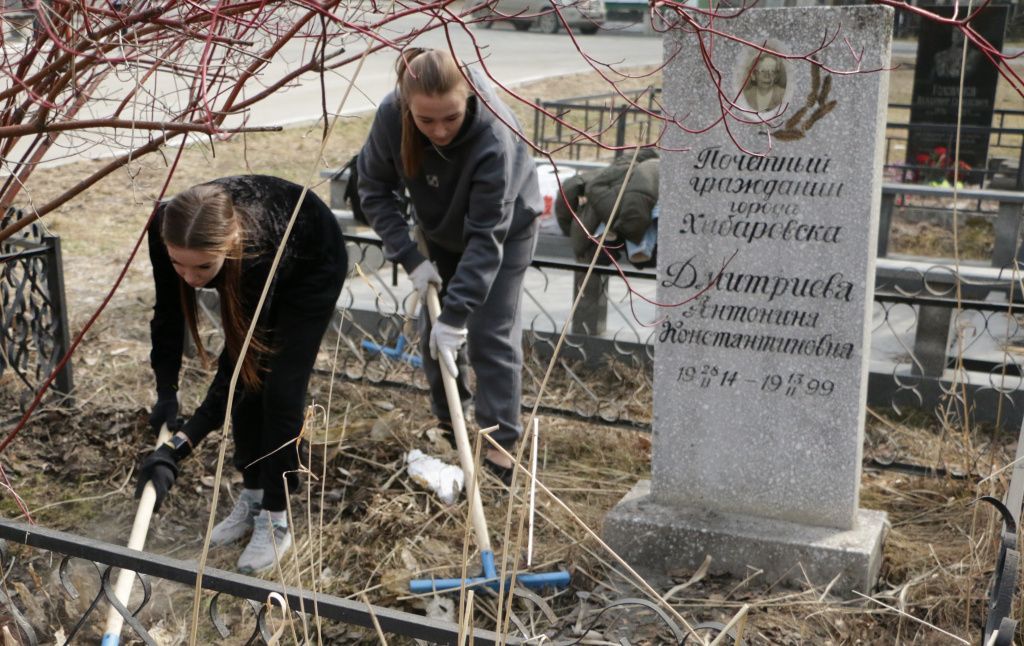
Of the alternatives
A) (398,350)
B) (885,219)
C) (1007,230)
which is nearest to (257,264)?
(398,350)

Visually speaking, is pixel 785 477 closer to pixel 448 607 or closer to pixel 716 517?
pixel 716 517

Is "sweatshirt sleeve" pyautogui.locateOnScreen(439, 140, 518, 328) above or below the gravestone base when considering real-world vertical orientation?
above

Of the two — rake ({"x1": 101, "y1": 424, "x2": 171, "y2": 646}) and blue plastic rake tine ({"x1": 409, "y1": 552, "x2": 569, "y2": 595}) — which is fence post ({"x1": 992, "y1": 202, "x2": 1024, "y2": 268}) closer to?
blue plastic rake tine ({"x1": 409, "y1": 552, "x2": 569, "y2": 595})

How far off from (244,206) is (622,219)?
3.09 m

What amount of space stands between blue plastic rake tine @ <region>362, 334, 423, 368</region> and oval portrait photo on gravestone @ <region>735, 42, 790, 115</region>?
2494 mm

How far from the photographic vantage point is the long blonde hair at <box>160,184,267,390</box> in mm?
2824

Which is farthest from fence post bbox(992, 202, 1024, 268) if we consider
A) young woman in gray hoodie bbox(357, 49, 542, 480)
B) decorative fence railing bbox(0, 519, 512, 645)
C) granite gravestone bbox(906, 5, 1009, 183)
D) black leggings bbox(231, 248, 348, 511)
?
decorative fence railing bbox(0, 519, 512, 645)

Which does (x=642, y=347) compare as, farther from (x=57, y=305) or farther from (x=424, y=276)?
(x=57, y=305)

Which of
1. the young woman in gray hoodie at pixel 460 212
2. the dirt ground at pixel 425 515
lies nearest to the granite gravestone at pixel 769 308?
the dirt ground at pixel 425 515

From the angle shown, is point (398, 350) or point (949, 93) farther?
point (949, 93)

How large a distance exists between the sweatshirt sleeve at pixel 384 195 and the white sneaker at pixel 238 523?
1.02 meters

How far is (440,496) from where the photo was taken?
3.94 meters

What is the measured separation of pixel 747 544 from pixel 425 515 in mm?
1132

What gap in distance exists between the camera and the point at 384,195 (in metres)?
4.09
